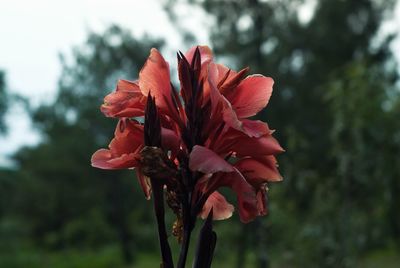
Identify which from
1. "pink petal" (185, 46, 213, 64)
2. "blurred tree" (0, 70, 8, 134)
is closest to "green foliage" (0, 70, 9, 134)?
"blurred tree" (0, 70, 8, 134)

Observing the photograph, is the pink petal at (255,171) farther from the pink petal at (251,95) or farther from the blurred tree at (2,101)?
the blurred tree at (2,101)

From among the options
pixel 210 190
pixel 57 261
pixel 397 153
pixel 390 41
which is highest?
pixel 390 41

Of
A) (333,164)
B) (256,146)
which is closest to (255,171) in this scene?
(256,146)

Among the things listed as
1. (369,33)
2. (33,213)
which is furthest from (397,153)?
(33,213)

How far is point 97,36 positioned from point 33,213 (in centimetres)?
884

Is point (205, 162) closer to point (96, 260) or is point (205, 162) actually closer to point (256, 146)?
point (256, 146)

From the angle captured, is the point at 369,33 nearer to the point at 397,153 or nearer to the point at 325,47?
the point at 325,47

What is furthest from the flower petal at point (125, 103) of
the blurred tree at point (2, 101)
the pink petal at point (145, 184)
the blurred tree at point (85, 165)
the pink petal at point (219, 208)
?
the blurred tree at point (85, 165)

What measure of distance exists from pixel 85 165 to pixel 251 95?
18364 mm

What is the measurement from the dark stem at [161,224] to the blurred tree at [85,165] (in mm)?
15894

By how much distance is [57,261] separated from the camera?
19516mm

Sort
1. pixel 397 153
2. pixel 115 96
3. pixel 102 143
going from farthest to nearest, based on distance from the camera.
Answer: pixel 102 143
pixel 397 153
pixel 115 96

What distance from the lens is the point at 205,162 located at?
3.32 ft

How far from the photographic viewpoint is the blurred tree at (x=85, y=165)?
60.3 ft
